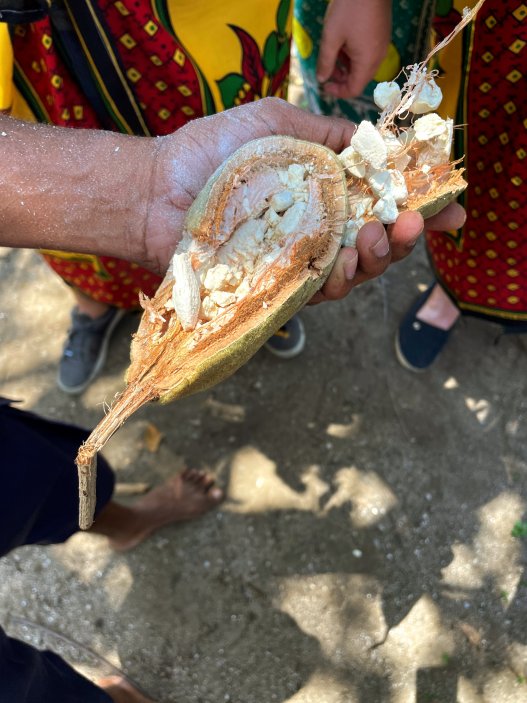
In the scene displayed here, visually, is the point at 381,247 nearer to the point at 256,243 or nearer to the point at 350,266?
the point at 350,266

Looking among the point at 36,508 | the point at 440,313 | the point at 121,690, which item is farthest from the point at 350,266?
the point at 121,690

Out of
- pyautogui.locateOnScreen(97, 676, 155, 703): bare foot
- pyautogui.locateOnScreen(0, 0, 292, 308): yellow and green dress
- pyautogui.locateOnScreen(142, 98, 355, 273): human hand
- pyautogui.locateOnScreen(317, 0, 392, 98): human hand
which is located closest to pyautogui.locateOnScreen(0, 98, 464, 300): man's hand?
pyautogui.locateOnScreen(142, 98, 355, 273): human hand

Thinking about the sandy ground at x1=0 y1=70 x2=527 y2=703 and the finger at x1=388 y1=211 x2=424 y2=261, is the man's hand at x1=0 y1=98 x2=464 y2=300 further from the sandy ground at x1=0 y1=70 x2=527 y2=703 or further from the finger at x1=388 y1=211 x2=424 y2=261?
the sandy ground at x1=0 y1=70 x2=527 y2=703

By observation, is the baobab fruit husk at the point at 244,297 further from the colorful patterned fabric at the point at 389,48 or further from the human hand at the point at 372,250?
the colorful patterned fabric at the point at 389,48

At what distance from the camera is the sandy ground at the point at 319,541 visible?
2.03m

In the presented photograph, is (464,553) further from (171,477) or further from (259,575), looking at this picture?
(171,477)

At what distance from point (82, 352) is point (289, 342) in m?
0.95

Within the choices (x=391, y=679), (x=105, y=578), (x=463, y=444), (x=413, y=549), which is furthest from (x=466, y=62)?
(x=105, y=578)

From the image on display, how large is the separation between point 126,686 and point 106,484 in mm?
799

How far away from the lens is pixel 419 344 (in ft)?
8.43

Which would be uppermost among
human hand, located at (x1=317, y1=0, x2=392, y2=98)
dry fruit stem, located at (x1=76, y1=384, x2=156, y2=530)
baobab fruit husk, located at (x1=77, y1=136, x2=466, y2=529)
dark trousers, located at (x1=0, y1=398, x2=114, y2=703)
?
human hand, located at (x1=317, y1=0, x2=392, y2=98)

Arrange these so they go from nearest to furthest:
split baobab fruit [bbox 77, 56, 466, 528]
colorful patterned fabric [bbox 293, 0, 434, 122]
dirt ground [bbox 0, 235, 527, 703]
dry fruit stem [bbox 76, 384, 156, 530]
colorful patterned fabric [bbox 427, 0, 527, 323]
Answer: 1. dry fruit stem [bbox 76, 384, 156, 530]
2. split baobab fruit [bbox 77, 56, 466, 528]
3. colorful patterned fabric [bbox 427, 0, 527, 323]
4. colorful patterned fabric [bbox 293, 0, 434, 122]
5. dirt ground [bbox 0, 235, 527, 703]

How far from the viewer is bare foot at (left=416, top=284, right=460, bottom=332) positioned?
102 inches

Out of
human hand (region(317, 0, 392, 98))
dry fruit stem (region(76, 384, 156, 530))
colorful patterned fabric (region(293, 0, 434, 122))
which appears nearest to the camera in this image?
dry fruit stem (region(76, 384, 156, 530))
